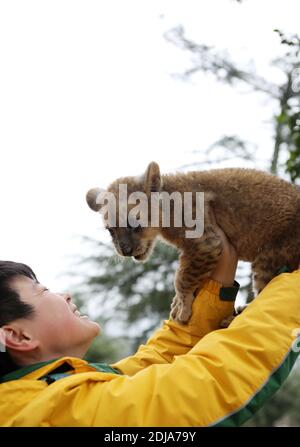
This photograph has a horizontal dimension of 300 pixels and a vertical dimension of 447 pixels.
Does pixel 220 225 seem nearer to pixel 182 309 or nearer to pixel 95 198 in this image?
pixel 182 309

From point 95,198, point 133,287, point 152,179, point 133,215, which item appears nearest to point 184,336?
point 133,215

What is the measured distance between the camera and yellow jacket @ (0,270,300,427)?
2430 millimetres

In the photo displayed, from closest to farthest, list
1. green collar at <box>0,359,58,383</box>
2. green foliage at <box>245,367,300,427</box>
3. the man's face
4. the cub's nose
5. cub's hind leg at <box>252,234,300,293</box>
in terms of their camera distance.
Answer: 1. green collar at <box>0,359,58,383</box>
2. the man's face
3. cub's hind leg at <box>252,234,300,293</box>
4. the cub's nose
5. green foliage at <box>245,367,300,427</box>

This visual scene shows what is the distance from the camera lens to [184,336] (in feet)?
11.7

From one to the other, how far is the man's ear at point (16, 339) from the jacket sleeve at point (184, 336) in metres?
0.74

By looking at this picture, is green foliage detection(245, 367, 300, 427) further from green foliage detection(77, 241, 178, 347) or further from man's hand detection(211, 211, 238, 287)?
man's hand detection(211, 211, 238, 287)

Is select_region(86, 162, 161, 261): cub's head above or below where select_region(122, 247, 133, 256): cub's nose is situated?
above

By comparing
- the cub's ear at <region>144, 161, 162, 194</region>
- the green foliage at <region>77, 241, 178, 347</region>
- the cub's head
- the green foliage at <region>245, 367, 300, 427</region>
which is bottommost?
the green foliage at <region>245, 367, 300, 427</region>

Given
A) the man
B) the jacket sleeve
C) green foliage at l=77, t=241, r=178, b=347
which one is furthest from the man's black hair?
green foliage at l=77, t=241, r=178, b=347

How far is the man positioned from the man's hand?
0.78 metres

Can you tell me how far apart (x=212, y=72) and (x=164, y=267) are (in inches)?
182

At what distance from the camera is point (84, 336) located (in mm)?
3100

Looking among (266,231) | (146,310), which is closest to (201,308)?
(266,231)

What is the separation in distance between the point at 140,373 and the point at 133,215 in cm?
212
